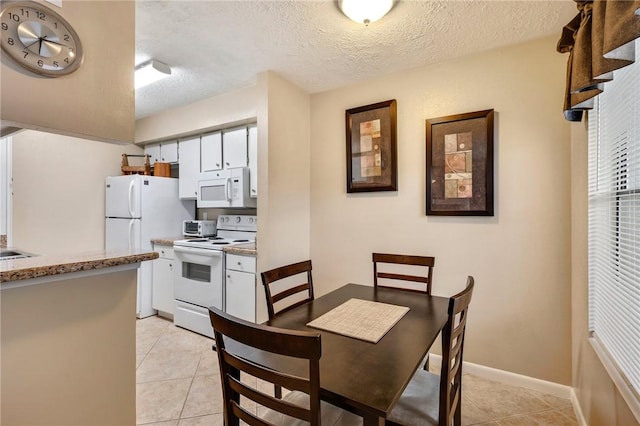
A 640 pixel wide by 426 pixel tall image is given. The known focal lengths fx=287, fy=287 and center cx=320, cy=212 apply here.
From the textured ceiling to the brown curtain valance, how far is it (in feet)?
1.67

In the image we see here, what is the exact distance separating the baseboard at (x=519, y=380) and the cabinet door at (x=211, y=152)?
3116 millimetres

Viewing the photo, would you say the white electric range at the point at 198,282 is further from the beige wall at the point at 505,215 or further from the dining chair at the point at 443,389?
the dining chair at the point at 443,389

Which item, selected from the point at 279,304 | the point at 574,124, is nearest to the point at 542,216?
the point at 574,124

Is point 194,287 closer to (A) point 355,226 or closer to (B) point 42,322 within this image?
(A) point 355,226

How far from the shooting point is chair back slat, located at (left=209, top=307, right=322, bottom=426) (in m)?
0.80

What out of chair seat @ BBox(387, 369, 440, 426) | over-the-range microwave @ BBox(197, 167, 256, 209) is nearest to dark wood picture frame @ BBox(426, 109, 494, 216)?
chair seat @ BBox(387, 369, 440, 426)

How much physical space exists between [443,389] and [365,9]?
1.93 meters

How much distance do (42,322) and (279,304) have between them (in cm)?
183

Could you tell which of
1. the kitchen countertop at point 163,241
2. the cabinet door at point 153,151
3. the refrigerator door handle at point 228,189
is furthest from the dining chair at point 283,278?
the cabinet door at point 153,151

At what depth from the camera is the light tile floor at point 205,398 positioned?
5.85 feet

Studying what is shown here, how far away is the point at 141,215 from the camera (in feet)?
11.1

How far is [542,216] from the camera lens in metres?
2.03

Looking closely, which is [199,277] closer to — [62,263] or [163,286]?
[163,286]

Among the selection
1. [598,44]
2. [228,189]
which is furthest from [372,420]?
[228,189]
